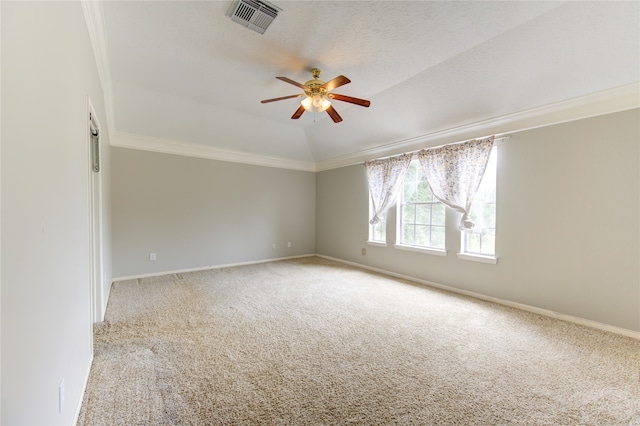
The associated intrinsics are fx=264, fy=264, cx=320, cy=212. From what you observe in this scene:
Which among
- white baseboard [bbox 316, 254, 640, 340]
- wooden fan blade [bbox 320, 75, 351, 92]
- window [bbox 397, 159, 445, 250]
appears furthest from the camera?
window [bbox 397, 159, 445, 250]

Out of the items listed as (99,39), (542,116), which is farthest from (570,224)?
(99,39)

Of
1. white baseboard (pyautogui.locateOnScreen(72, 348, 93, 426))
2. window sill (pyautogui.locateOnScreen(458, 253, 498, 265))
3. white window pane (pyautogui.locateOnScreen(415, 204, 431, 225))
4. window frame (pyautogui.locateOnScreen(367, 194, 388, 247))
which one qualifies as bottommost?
white baseboard (pyautogui.locateOnScreen(72, 348, 93, 426))

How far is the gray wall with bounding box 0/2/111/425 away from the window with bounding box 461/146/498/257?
418 centimetres

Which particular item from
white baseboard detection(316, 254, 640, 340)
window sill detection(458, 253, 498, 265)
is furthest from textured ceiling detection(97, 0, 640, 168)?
white baseboard detection(316, 254, 640, 340)

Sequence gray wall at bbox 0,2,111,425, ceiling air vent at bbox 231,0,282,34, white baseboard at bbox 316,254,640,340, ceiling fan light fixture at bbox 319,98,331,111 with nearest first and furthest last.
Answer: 1. gray wall at bbox 0,2,111,425
2. ceiling air vent at bbox 231,0,282,34
3. white baseboard at bbox 316,254,640,340
4. ceiling fan light fixture at bbox 319,98,331,111

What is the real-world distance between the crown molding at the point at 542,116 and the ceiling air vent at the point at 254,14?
2925mm

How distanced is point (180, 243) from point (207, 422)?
399 centimetres

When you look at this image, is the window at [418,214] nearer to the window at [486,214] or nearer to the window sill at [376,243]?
the window sill at [376,243]

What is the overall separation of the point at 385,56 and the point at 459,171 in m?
1.94

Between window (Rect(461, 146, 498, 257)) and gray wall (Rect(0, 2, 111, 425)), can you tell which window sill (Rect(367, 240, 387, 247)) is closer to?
window (Rect(461, 146, 498, 257))

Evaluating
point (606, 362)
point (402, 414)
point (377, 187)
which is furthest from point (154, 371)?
point (377, 187)

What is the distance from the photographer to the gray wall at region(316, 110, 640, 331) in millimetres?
2613

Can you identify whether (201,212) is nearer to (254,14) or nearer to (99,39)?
(99,39)

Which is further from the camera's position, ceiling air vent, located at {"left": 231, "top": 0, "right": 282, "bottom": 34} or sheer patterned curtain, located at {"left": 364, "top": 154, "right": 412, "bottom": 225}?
sheer patterned curtain, located at {"left": 364, "top": 154, "right": 412, "bottom": 225}
